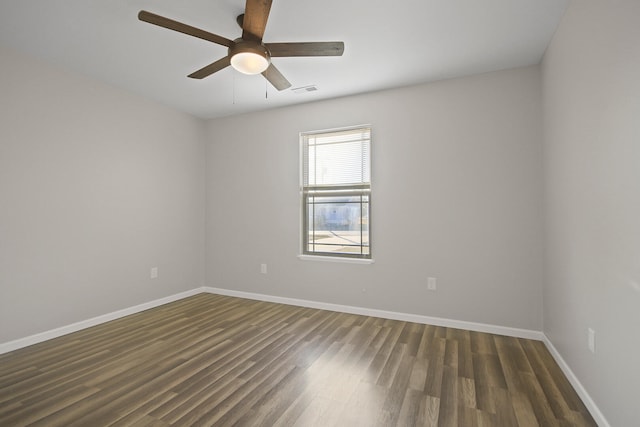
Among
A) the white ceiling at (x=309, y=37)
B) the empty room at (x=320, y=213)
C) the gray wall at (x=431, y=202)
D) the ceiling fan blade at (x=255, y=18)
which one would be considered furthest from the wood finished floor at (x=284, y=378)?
the white ceiling at (x=309, y=37)

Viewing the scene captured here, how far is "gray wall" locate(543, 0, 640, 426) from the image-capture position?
54.2 inches

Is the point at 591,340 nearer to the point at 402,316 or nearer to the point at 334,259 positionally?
the point at 402,316

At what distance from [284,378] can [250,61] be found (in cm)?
224

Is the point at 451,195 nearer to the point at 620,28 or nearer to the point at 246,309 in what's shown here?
the point at 620,28

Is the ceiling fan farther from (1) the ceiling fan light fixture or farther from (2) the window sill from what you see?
(2) the window sill

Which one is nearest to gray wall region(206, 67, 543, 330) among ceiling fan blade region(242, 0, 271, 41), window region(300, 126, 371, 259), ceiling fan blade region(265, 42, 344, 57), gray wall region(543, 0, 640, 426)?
window region(300, 126, 371, 259)

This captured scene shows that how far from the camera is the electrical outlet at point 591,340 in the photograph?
69.2 inches

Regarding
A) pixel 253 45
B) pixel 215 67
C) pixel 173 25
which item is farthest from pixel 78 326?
pixel 253 45

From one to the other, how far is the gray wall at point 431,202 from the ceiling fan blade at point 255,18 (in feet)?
6.57

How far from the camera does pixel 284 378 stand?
2178mm

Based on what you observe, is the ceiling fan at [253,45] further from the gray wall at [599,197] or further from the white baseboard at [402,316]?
the white baseboard at [402,316]

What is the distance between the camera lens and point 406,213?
3.42m

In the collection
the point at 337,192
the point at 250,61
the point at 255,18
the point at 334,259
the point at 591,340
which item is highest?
the point at 255,18

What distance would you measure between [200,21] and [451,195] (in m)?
2.82
